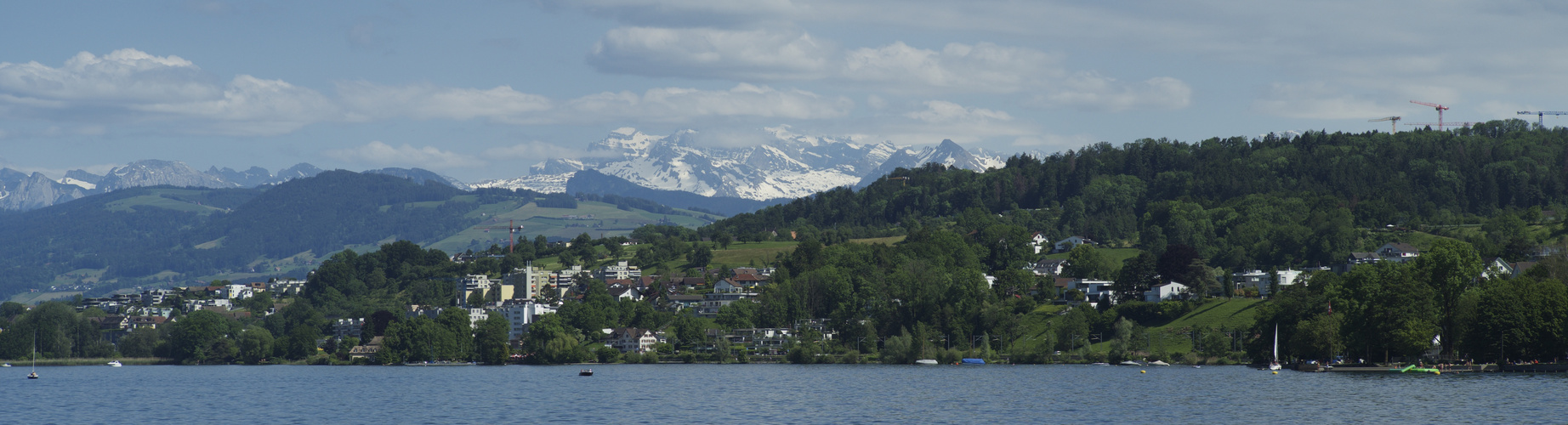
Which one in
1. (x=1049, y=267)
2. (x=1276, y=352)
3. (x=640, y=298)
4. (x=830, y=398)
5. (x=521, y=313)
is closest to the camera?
(x=830, y=398)

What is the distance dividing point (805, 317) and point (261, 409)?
84.5 meters

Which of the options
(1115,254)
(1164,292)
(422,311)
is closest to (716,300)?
(422,311)

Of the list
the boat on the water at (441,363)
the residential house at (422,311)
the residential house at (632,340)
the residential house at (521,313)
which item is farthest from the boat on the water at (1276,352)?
the residential house at (422,311)

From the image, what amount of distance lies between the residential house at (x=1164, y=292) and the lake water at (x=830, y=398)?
2810cm

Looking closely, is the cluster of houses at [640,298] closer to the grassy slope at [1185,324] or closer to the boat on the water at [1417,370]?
the grassy slope at [1185,324]

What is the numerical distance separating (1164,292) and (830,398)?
71.8 meters

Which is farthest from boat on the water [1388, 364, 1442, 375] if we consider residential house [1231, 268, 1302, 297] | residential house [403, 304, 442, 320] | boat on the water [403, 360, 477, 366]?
residential house [403, 304, 442, 320]

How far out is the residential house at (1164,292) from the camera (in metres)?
134

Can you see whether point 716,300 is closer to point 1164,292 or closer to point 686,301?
point 686,301

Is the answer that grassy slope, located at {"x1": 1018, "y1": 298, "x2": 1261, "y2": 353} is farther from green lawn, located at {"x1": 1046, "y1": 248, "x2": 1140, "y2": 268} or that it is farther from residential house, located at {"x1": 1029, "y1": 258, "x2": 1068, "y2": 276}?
residential house, located at {"x1": 1029, "y1": 258, "x2": 1068, "y2": 276}

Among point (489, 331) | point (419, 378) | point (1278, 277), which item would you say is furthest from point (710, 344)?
point (1278, 277)

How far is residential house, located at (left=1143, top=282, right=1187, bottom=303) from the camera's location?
5271 inches

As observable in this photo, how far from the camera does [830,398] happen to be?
72562 millimetres

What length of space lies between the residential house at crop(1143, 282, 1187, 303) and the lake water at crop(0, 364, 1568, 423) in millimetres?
28099
